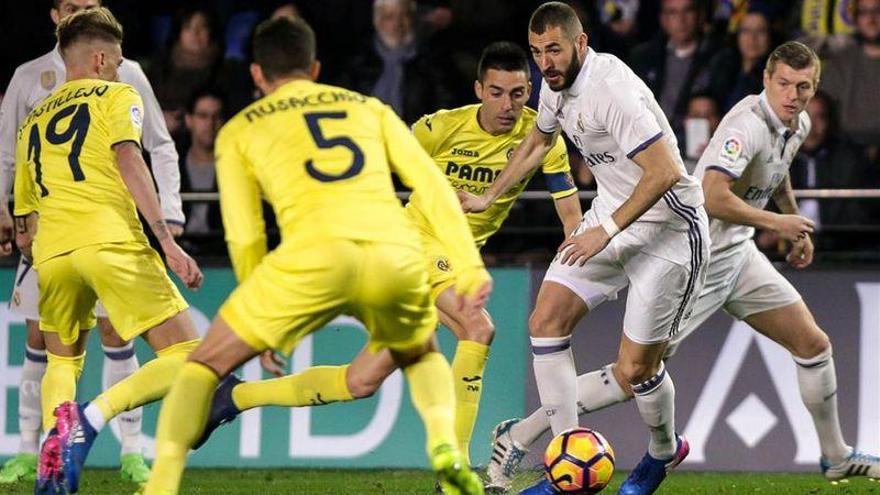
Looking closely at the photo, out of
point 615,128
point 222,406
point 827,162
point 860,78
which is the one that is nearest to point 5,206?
point 222,406

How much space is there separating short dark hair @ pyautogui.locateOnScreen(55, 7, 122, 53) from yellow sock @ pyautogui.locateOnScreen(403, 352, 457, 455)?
2237mm

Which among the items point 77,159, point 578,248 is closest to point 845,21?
point 578,248

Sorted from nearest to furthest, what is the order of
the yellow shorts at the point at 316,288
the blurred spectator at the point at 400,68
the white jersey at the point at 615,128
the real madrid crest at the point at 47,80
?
the yellow shorts at the point at 316,288
the white jersey at the point at 615,128
the real madrid crest at the point at 47,80
the blurred spectator at the point at 400,68

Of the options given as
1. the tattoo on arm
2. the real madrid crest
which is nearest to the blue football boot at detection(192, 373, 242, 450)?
the tattoo on arm

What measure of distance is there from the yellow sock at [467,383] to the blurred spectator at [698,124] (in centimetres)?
271

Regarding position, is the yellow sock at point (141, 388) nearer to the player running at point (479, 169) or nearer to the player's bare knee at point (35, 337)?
the player running at point (479, 169)

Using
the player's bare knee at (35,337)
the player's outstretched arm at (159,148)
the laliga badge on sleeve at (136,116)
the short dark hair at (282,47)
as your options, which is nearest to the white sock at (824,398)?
the player's outstretched arm at (159,148)

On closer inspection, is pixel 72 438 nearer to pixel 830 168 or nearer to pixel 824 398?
pixel 824 398

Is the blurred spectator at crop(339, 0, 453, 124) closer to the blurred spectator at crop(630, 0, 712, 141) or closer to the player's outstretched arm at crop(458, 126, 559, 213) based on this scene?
the blurred spectator at crop(630, 0, 712, 141)

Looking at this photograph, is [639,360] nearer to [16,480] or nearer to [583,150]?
[583,150]

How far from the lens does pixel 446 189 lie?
19.4 feet

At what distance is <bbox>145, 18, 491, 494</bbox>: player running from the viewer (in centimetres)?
575

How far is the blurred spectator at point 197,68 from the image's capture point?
10977mm

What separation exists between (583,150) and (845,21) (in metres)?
3.91
